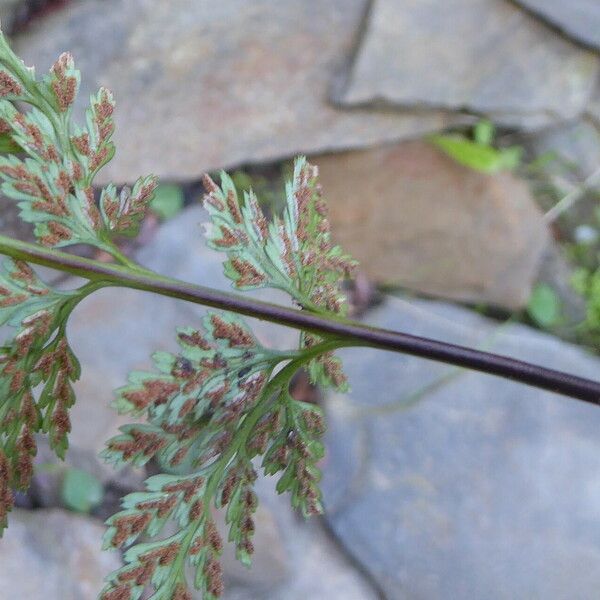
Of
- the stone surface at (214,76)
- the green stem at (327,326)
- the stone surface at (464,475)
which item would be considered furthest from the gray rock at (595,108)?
the green stem at (327,326)

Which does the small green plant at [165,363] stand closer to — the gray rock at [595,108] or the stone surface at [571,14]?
the stone surface at [571,14]

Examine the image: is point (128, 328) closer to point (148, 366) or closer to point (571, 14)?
point (148, 366)

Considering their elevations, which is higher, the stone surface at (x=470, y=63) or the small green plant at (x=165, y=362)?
the small green plant at (x=165, y=362)

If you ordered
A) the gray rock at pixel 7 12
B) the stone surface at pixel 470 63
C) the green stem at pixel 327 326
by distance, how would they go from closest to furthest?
the green stem at pixel 327 326, the gray rock at pixel 7 12, the stone surface at pixel 470 63

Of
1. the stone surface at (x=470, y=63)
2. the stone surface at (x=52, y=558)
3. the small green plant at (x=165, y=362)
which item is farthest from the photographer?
the stone surface at (x=470, y=63)

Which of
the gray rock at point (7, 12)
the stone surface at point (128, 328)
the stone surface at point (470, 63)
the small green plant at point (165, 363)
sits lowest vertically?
the stone surface at point (128, 328)

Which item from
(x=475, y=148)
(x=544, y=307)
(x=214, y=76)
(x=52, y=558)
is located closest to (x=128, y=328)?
(x=52, y=558)

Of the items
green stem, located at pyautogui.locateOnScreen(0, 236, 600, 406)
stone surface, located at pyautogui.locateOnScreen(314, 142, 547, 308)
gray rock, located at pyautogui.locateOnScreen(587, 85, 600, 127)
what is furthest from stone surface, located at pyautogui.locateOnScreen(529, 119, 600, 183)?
green stem, located at pyautogui.locateOnScreen(0, 236, 600, 406)
